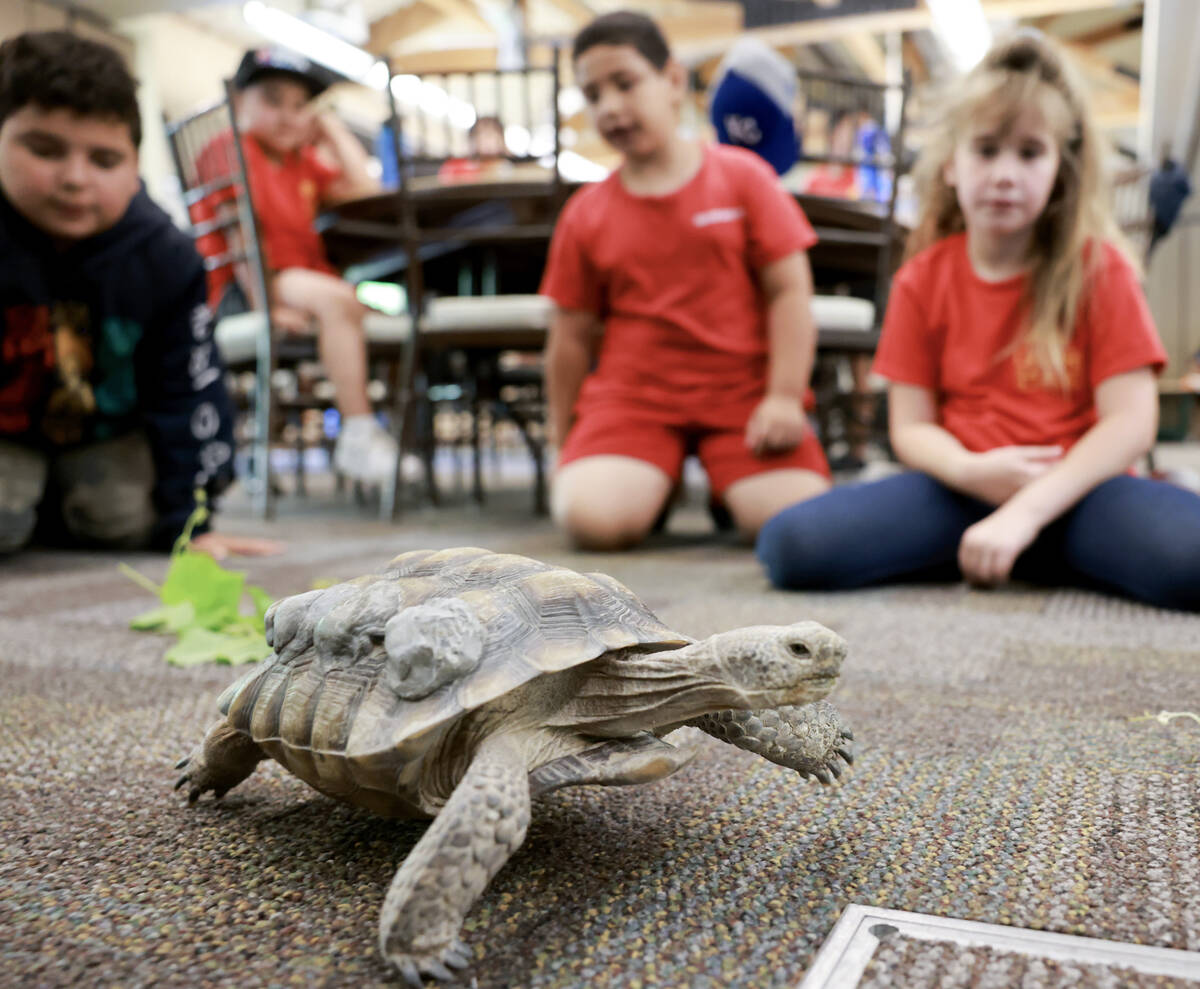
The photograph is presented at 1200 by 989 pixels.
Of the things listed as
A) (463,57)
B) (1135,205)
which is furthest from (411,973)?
(463,57)

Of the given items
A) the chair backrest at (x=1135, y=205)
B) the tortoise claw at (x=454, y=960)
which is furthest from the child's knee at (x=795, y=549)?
the chair backrest at (x=1135, y=205)

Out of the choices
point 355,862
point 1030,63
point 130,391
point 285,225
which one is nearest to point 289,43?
point 285,225

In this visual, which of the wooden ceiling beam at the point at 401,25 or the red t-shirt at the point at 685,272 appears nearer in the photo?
the red t-shirt at the point at 685,272

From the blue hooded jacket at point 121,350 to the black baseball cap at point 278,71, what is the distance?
3.10ft

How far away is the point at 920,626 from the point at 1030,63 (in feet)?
2.99

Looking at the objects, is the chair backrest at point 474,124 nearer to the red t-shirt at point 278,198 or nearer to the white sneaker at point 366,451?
the red t-shirt at point 278,198

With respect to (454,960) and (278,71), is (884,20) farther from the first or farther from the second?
(454,960)

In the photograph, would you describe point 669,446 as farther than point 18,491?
Yes

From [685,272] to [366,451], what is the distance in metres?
1.00

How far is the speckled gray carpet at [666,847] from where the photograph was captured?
46 cm

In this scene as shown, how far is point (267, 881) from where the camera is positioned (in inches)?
21.1

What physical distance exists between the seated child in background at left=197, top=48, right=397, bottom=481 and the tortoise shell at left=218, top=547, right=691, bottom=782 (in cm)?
197

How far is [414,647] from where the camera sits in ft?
1.65

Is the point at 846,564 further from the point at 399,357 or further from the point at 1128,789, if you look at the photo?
the point at 399,357
